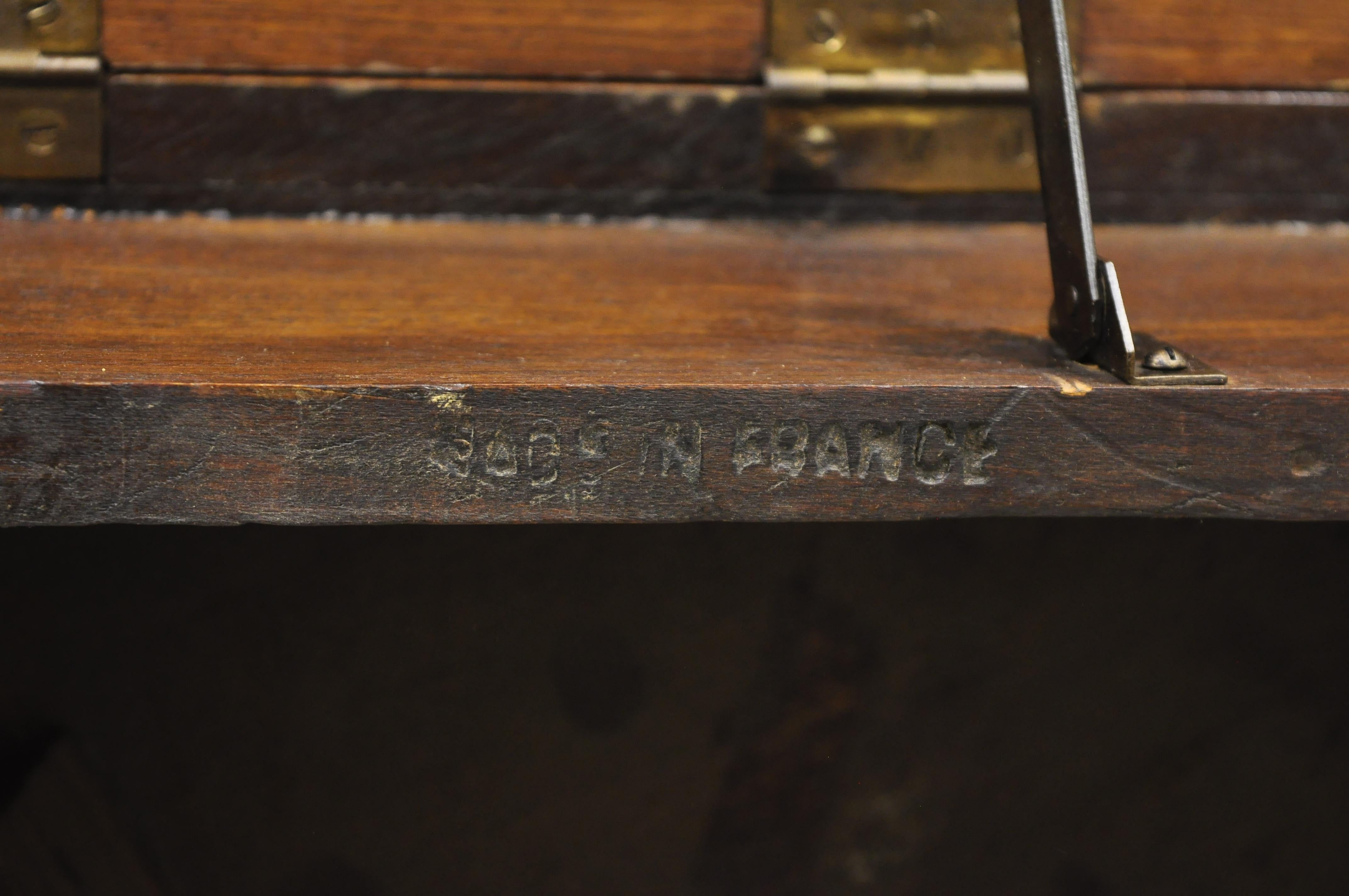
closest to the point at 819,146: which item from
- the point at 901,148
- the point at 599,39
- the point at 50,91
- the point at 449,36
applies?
the point at 901,148

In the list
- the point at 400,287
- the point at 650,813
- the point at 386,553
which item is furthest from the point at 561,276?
the point at 650,813

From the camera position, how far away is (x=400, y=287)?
2.43 feet

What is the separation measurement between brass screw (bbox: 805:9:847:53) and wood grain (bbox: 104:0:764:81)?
45 mm

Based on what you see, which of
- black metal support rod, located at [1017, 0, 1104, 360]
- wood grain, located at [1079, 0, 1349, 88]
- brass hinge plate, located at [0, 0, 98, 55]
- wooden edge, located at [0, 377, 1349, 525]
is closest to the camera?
wooden edge, located at [0, 377, 1349, 525]

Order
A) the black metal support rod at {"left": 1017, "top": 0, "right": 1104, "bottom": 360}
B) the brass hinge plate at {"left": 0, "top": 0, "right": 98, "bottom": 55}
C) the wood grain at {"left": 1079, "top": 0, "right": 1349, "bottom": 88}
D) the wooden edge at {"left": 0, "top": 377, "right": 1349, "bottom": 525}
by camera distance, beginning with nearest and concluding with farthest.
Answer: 1. the wooden edge at {"left": 0, "top": 377, "right": 1349, "bottom": 525}
2. the black metal support rod at {"left": 1017, "top": 0, "right": 1104, "bottom": 360}
3. the brass hinge plate at {"left": 0, "top": 0, "right": 98, "bottom": 55}
4. the wood grain at {"left": 1079, "top": 0, "right": 1349, "bottom": 88}

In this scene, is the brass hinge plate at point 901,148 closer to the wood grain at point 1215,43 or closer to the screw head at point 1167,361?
the wood grain at point 1215,43

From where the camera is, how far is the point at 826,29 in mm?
982

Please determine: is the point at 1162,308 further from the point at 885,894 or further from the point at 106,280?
the point at 106,280

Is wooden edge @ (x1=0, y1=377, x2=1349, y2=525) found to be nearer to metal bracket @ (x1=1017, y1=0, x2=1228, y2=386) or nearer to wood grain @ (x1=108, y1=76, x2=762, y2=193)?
metal bracket @ (x1=1017, y1=0, x2=1228, y2=386)

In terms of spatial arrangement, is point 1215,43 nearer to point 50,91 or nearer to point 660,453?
point 660,453

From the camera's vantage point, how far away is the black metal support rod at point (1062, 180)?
0.61 meters

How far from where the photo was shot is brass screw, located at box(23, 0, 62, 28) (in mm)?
911

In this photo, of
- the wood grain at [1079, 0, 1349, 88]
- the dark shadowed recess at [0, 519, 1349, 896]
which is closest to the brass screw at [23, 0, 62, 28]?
the dark shadowed recess at [0, 519, 1349, 896]

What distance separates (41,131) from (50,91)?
0.03m
